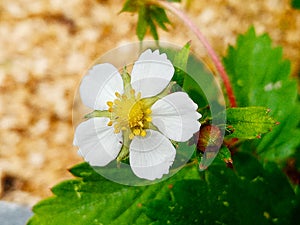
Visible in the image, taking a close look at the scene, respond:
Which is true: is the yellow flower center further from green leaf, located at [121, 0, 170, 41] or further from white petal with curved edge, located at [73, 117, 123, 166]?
green leaf, located at [121, 0, 170, 41]

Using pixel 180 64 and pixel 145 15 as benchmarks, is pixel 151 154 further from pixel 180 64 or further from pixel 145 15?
pixel 145 15

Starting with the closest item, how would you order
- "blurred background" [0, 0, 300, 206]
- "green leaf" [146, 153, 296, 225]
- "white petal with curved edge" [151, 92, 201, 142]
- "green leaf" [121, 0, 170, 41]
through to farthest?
"white petal with curved edge" [151, 92, 201, 142], "green leaf" [146, 153, 296, 225], "green leaf" [121, 0, 170, 41], "blurred background" [0, 0, 300, 206]

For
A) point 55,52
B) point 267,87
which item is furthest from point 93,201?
point 55,52

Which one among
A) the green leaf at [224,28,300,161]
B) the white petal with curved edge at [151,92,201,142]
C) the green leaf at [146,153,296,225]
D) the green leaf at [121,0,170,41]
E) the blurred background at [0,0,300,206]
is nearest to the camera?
the white petal with curved edge at [151,92,201,142]

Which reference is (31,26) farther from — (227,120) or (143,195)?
(227,120)

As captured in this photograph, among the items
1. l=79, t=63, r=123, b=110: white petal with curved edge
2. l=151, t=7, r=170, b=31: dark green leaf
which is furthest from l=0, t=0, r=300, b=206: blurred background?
l=79, t=63, r=123, b=110: white petal with curved edge

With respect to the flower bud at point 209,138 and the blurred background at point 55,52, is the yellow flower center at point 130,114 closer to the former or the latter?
the flower bud at point 209,138

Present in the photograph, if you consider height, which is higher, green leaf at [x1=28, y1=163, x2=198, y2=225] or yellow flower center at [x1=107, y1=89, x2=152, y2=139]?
green leaf at [x1=28, y1=163, x2=198, y2=225]
